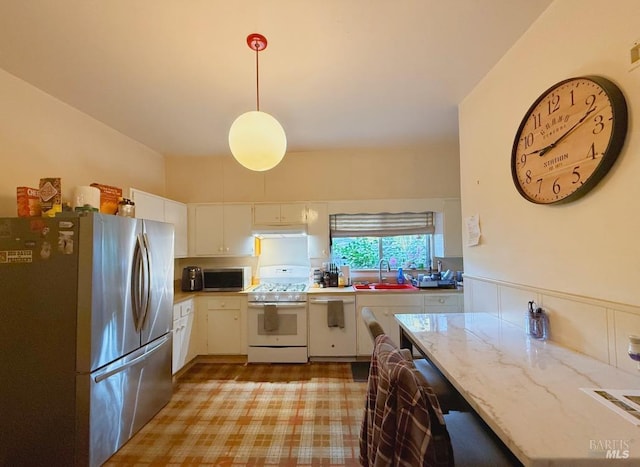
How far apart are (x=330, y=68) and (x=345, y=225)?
Result: 224cm

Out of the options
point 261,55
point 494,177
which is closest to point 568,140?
point 494,177

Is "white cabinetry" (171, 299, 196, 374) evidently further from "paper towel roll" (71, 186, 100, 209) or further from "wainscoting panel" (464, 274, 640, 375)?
"wainscoting panel" (464, 274, 640, 375)

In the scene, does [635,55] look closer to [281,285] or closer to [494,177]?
[494,177]

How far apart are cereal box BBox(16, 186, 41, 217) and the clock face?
3.07 m

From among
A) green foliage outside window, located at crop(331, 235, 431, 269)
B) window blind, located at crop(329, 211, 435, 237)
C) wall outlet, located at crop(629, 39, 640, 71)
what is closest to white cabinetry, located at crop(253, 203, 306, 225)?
window blind, located at crop(329, 211, 435, 237)

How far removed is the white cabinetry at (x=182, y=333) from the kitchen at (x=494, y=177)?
1471 millimetres

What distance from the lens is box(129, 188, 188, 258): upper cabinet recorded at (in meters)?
2.92

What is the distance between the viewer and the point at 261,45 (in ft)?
5.64

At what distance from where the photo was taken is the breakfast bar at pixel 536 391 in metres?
0.70

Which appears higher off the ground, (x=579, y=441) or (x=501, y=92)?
(x=501, y=92)

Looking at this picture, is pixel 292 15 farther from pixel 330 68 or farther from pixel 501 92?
pixel 501 92

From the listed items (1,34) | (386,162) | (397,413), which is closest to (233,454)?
(397,413)

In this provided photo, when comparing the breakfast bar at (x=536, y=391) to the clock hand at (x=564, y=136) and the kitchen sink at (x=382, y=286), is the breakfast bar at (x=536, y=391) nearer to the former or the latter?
the clock hand at (x=564, y=136)

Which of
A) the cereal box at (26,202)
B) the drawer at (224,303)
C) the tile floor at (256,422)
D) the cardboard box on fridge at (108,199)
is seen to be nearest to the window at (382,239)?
the drawer at (224,303)
